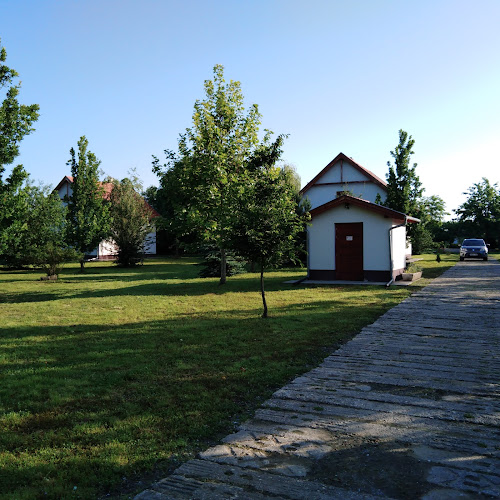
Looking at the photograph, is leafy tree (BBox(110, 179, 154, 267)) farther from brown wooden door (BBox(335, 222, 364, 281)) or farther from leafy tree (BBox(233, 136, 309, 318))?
leafy tree (BBox(233, 136, 309, 318))

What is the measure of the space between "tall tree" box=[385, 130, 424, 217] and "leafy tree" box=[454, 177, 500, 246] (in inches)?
1490

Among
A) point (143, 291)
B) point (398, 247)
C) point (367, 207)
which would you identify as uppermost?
point (367, 207)

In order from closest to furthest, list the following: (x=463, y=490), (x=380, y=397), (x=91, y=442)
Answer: (x=463, y=490)
(x=91, y=442)
(x=380, y=397)

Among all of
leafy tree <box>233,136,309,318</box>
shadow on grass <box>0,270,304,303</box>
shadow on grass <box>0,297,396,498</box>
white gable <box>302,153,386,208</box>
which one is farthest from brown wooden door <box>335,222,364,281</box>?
white gable <box>302,153,386,208</box>

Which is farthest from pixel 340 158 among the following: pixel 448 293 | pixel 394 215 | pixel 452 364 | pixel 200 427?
pixel 200 427

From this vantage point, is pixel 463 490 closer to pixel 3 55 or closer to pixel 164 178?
pixel 3 55

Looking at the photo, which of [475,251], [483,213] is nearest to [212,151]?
[475,251]

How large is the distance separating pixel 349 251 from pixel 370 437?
15.8 m

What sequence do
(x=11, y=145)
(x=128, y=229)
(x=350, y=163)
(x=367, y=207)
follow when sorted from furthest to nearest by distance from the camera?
(x=350, y=163) → (x=128, y=229) → (x=367, y=207) → (x=11, y=145)

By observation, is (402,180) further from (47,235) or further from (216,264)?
(47,235)

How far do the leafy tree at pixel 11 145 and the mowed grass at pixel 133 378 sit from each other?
2.89m

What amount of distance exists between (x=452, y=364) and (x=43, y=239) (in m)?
24.0

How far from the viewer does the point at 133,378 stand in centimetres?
567

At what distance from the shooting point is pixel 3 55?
1372 centimetres
